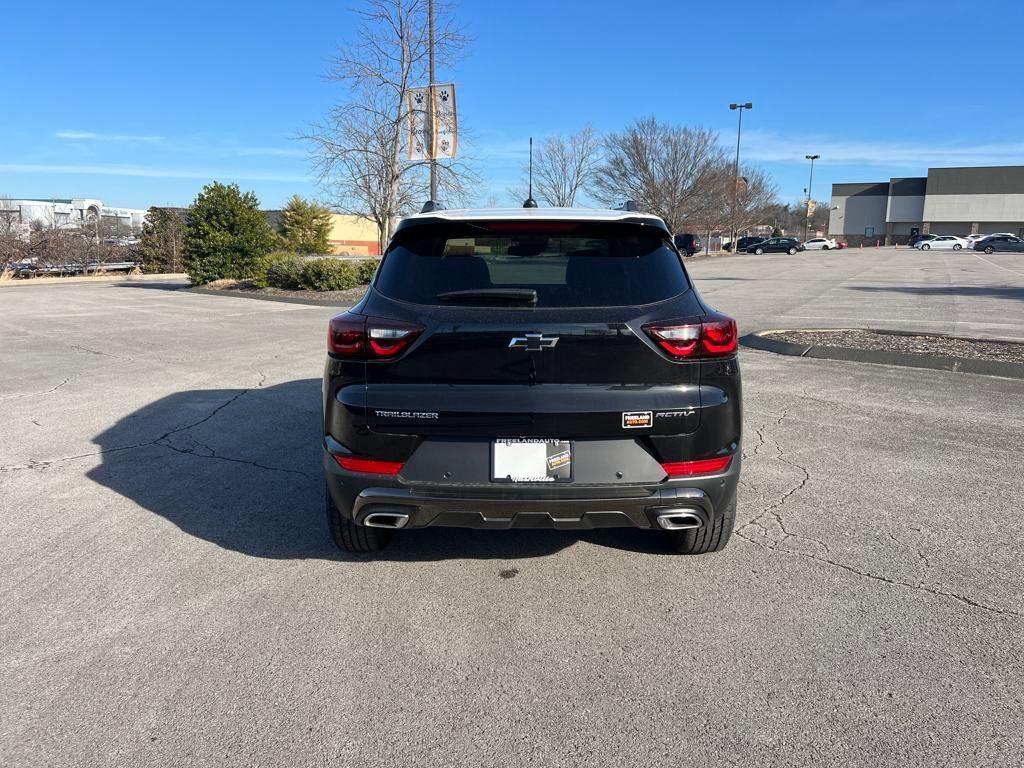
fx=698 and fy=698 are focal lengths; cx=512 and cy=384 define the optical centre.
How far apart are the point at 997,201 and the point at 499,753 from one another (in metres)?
108

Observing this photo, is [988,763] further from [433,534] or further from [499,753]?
[433,534]

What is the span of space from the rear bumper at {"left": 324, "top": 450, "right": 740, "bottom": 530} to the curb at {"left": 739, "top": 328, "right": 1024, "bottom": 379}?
6673 millimetres

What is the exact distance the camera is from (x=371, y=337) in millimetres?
2986

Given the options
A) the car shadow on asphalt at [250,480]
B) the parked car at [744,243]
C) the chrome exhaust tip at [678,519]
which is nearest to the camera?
the chrome exhaust tip at [678,519]

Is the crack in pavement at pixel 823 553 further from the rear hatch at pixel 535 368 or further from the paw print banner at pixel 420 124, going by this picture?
the paw print banner at pixel 420 124

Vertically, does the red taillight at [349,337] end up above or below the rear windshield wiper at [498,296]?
below

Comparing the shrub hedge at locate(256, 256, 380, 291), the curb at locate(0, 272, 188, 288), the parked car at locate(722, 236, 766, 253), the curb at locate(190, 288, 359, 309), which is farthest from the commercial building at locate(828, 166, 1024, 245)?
the curb at locate(190, 288, 359, 309)

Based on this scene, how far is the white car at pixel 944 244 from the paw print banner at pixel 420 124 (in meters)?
67.8

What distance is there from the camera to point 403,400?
2.94m

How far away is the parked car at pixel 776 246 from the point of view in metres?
60.5

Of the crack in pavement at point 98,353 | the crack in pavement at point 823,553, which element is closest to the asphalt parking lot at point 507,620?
the crack in pavement at point 823,553

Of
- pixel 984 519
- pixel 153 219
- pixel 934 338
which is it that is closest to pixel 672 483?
pixel 984 519

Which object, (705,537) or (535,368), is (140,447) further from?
(705,537)

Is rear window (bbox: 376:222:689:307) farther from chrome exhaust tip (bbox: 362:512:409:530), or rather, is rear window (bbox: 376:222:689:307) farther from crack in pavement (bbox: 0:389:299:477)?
crack in pavement (bbox: 0:389:299:477)
